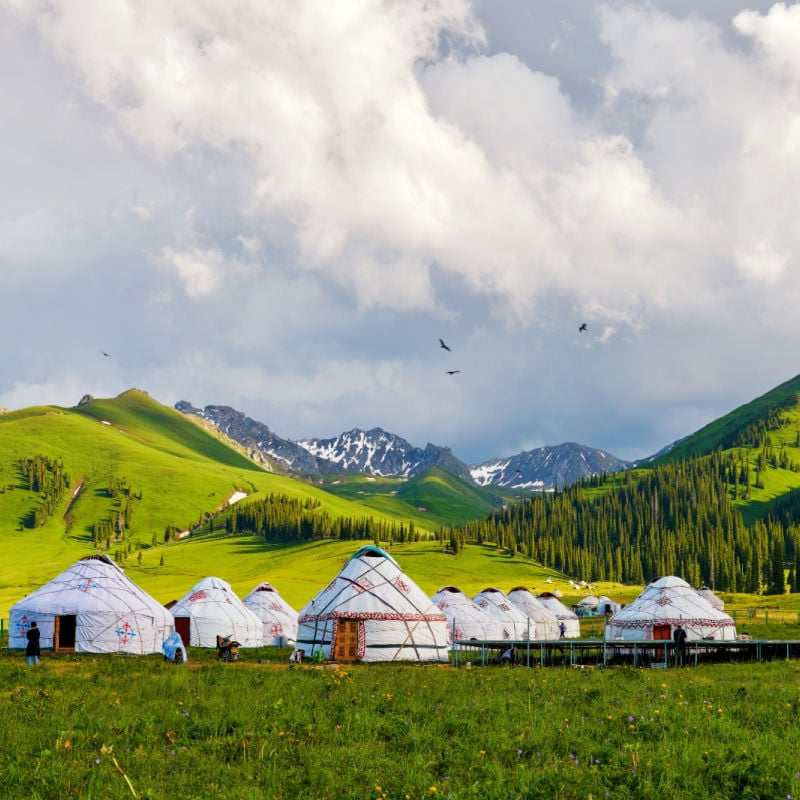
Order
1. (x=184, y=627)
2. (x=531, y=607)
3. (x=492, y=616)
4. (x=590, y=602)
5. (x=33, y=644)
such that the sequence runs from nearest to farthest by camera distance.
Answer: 1. (x=33, y=644)
2. (x=184, y=627)
3. (x=492, y=616)
4. (x=531, y=607)
5. (x=590, y=602)

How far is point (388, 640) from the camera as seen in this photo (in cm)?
3625

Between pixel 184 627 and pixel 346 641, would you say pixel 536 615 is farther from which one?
pixel 346 641

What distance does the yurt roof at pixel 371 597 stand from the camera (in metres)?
36.7

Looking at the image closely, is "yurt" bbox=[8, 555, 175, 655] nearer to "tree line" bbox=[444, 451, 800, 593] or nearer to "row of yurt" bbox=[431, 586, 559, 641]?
"row of yurt" bbox=[431, 586, 559, 641]

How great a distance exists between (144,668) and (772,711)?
1930 cm

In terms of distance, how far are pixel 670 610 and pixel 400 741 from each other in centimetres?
3853

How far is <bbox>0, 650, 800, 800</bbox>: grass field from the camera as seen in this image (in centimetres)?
968

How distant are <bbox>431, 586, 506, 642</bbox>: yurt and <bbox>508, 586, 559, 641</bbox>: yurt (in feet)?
35.1

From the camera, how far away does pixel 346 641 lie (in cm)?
3641

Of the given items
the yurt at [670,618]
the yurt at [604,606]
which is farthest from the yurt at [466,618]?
the yurt at [604,606]

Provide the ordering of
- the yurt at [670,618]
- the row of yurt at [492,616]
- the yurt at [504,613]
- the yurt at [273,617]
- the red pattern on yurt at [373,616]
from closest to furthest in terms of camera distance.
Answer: the red pattern on yurt at [373,616] → the yurt at [670,618] → the row of yurt at [492,616] → the yurt at [504,613] → the yurt at [273,617]

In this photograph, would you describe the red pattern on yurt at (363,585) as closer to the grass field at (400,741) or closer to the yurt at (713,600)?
the grass field at (400,741)

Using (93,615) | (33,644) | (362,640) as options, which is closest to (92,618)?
(93,615)

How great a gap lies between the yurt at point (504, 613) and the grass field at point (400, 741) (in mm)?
40169
